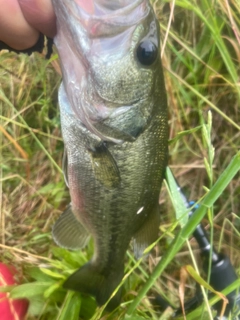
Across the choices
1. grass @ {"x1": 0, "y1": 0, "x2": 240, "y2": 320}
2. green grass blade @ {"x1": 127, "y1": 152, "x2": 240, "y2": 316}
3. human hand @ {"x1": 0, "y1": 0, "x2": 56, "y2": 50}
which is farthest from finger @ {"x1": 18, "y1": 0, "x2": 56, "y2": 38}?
grass @ {"x1": 0, "y1": 0, "x2": 240, "y2": 320}

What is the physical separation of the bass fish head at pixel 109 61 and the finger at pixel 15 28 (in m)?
0.10

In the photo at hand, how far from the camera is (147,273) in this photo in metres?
1.94

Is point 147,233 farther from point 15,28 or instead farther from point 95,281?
point 15,28

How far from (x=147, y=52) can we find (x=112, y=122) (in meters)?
0.22

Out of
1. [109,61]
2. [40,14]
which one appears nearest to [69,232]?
[109,61]

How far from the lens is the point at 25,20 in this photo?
1.15m

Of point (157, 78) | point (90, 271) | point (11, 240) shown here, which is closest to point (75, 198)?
point (90, 271)

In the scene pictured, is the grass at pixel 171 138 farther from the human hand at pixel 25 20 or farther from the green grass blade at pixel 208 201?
the green grass blade at pixel 208 201

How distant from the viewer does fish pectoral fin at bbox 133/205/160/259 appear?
142cm

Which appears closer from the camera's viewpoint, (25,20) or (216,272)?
(25,20)

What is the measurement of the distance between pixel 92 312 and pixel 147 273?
376 millimetres

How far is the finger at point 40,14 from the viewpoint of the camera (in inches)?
42.5

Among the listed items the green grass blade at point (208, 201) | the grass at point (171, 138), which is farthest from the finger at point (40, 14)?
the grass at point (171, 138)

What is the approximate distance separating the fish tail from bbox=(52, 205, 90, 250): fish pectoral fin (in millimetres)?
93
